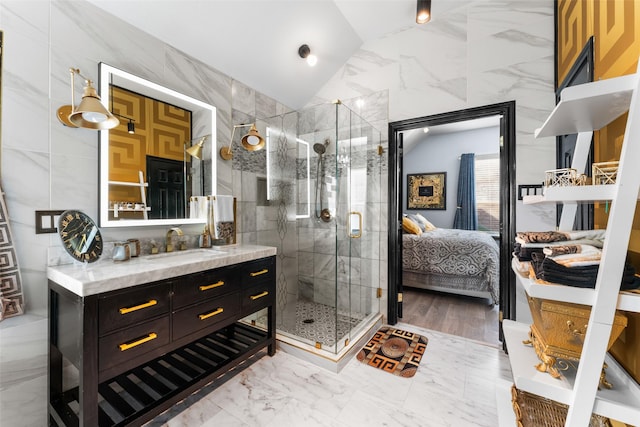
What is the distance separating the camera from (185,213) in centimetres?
212

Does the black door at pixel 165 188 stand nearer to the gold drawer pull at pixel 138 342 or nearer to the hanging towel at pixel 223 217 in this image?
the hanging towel at pixel 223 217

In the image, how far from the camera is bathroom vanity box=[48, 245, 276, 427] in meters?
1.21

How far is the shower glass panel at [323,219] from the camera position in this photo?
2445mm

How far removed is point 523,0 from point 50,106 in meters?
3.48

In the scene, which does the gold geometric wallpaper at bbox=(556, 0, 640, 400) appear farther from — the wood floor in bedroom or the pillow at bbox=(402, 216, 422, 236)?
the pillow at bbox=(402, 216, 422, 236)

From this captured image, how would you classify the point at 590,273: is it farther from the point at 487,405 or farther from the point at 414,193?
the point at 414,193

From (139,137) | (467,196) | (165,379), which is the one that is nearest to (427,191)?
(467,196)

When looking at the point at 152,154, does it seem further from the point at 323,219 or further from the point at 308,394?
the point at 308,394

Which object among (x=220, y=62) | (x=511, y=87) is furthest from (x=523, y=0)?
(x=220, y=62)

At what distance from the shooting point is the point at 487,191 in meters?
5.66

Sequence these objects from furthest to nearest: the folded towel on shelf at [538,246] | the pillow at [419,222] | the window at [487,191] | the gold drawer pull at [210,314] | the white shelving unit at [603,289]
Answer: the window at [487,191] < the pillow at [419,222] < the gold drawer pull at [210,314] < the folded towel on shelf at [538,246] < the white shelving unit at [603,289]

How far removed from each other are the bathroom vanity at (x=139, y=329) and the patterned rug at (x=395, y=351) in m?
0.96

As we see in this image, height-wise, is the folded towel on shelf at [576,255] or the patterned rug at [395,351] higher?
the folded towel on shelf at [576,255]

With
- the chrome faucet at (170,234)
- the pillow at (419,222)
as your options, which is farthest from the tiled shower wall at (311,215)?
the pillow at (419,222)
